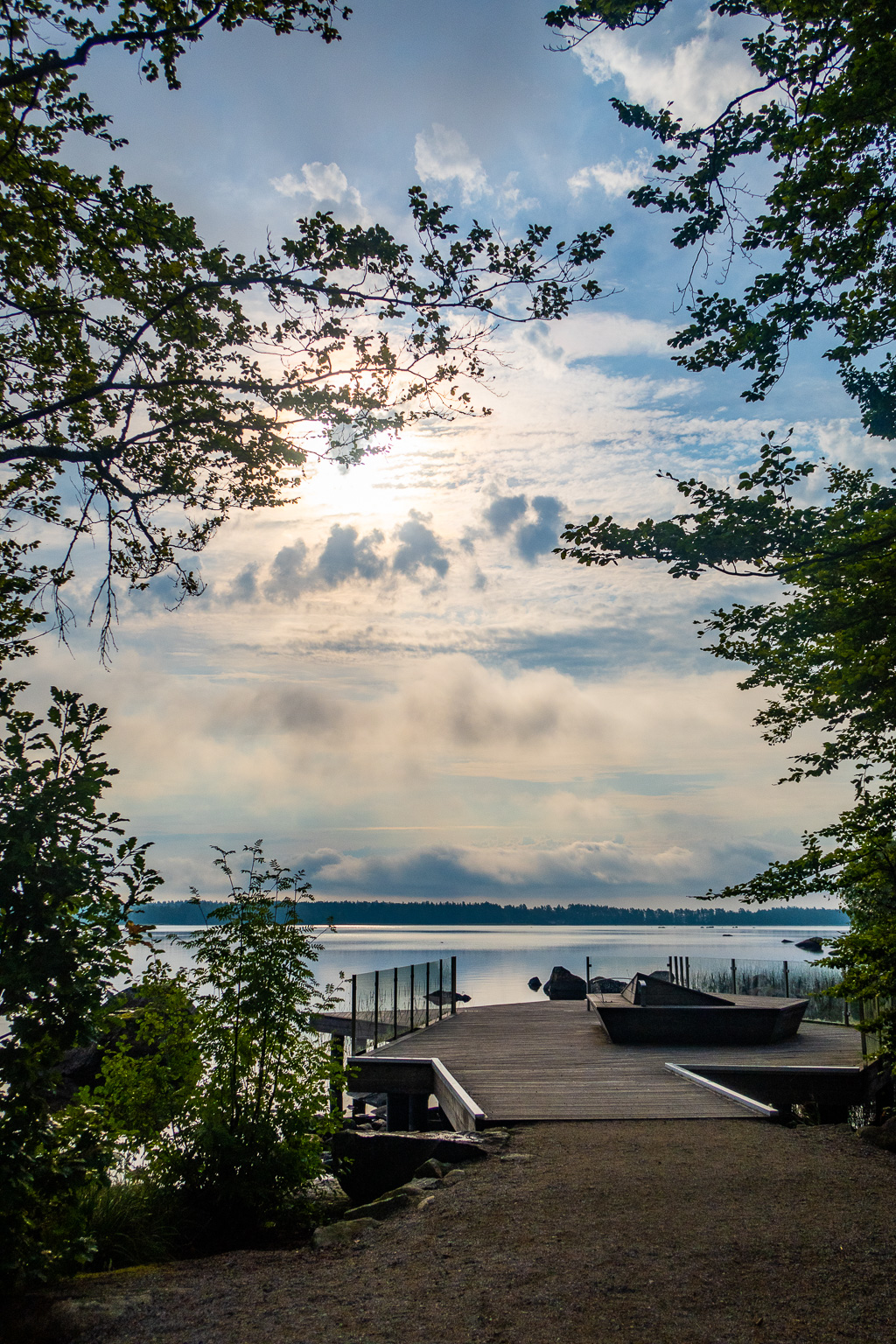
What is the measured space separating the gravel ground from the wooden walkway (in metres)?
2.64

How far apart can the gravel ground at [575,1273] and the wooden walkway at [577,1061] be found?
104 inches

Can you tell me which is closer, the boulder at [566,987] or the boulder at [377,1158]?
the boulder at [377,1158]

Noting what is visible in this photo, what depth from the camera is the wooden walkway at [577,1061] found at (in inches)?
391

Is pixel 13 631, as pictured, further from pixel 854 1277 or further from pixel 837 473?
pixel 837 473

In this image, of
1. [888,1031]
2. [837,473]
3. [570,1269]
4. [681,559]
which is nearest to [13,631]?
[570,1269]

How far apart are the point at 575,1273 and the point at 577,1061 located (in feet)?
29.5

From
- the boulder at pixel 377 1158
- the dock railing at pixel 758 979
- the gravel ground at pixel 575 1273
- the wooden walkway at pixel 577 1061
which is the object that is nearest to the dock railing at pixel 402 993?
the wooden walkway at pixel 577 1061

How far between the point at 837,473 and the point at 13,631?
16015mm

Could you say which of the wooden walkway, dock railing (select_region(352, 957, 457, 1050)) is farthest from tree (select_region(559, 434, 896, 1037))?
dock railing (select_region(352, 957, 457, 1050))

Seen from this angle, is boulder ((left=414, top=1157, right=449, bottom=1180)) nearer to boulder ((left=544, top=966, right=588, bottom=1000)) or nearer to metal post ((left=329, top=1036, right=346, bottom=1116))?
metal post ((left=329, top=1036, right=346, bottom=1116))

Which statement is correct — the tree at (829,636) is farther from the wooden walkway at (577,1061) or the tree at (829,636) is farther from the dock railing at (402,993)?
the dock railing at (402,993)

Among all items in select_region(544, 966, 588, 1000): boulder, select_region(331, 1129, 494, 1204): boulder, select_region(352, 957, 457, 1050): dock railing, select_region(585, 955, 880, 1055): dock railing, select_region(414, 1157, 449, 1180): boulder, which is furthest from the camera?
select_region(544, 966, 588, 1000): boulder

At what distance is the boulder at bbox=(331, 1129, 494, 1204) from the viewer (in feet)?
29.4

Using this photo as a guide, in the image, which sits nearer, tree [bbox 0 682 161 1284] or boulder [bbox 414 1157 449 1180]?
tree [bbox 0 682 161 1284]
